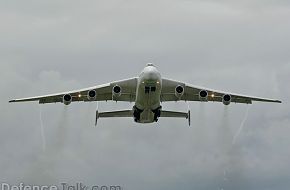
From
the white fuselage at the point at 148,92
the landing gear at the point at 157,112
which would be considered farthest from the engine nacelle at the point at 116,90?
the landing gear at the point at 157,112

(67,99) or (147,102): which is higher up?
(67,99)

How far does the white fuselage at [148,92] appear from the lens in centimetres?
6190

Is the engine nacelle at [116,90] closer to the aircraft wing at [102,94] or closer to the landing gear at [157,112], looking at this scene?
the aircraft wing at [102,94]

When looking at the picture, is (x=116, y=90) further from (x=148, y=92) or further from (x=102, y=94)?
(x=102, y=94)

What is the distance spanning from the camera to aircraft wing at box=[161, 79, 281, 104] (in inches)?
2645

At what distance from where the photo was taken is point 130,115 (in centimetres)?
6794

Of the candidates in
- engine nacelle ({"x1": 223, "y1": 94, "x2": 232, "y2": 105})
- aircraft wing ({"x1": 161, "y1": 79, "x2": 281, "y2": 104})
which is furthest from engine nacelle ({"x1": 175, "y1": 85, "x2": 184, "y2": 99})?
engine nacelle ({"x1": 223, "y1": 94, "x2": 232, "y2": 105})

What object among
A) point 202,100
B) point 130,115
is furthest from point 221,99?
point 130,115

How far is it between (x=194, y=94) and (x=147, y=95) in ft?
24.9

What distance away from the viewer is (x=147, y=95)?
64062 mm

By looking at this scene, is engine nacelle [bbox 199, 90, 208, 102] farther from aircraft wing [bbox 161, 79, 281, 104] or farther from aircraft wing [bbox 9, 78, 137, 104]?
aircraft wing [bbox 9, 78, 137, 104]

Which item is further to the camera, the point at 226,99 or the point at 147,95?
the point at 226,99

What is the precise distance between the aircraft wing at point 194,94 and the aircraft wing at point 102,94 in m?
2.69

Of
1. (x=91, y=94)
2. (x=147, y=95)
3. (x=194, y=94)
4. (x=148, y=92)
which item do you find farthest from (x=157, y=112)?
(x=91, y=94)
